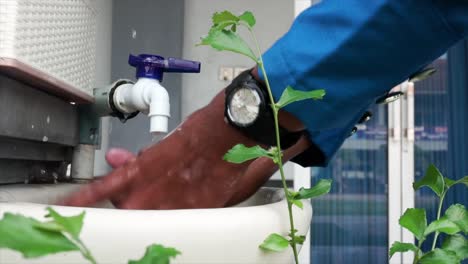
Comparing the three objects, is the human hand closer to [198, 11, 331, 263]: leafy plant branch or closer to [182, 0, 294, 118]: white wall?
[198, 11, 331, 263]: leafy plant branch

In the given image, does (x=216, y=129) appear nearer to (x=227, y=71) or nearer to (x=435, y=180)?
(x=435, y=180)

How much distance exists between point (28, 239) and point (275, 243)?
166 millimetres

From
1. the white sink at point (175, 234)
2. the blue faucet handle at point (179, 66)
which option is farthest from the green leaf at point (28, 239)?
the blue faucet handle at point (179, 66)

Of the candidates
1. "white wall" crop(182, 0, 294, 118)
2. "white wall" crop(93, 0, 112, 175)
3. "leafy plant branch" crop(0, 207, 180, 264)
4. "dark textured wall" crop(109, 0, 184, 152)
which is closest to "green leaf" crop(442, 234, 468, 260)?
"leafy plant branch" crop(0, 207, 180, 264)

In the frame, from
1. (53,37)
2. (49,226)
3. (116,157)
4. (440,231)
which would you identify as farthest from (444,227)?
(53,37)

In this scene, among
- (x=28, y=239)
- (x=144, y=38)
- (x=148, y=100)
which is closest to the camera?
(x=28, y=239)

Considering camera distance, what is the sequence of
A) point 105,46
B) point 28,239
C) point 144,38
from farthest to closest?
point 144,38 < point 105,46 < point 28,239

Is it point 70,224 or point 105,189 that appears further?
point 105,189

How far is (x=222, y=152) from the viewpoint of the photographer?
435 mm

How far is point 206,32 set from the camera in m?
1.44

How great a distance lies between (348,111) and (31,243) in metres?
0.31

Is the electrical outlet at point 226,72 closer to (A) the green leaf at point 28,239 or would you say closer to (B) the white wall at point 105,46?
(B) the white wall at point 105,46

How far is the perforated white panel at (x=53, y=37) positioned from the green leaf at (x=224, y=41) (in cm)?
22

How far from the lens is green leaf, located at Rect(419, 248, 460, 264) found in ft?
0.83
